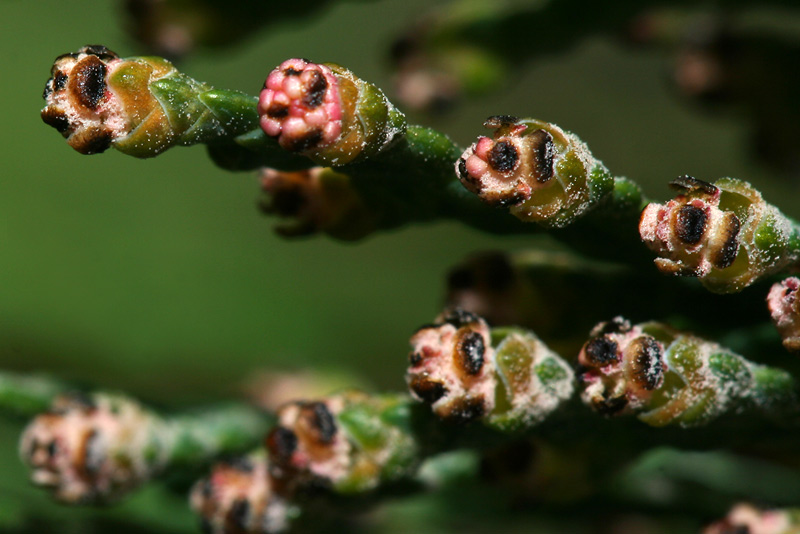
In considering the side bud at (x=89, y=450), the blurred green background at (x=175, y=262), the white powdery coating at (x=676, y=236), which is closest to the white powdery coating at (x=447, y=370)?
the white powdery coating at (x=676, y=236)

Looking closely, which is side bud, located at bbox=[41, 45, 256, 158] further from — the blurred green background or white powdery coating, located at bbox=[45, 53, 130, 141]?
the blurred green background

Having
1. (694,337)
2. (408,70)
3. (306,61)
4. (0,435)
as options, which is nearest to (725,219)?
(694,337)

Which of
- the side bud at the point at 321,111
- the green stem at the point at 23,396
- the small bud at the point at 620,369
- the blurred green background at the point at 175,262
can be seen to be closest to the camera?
the side bud at the point at 321,111

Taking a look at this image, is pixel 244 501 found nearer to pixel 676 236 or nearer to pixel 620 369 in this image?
pixel 620 369

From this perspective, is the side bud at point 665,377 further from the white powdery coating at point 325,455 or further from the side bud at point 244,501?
the side bud at point 244,501

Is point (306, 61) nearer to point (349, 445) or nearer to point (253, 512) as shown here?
point (349, 445)
